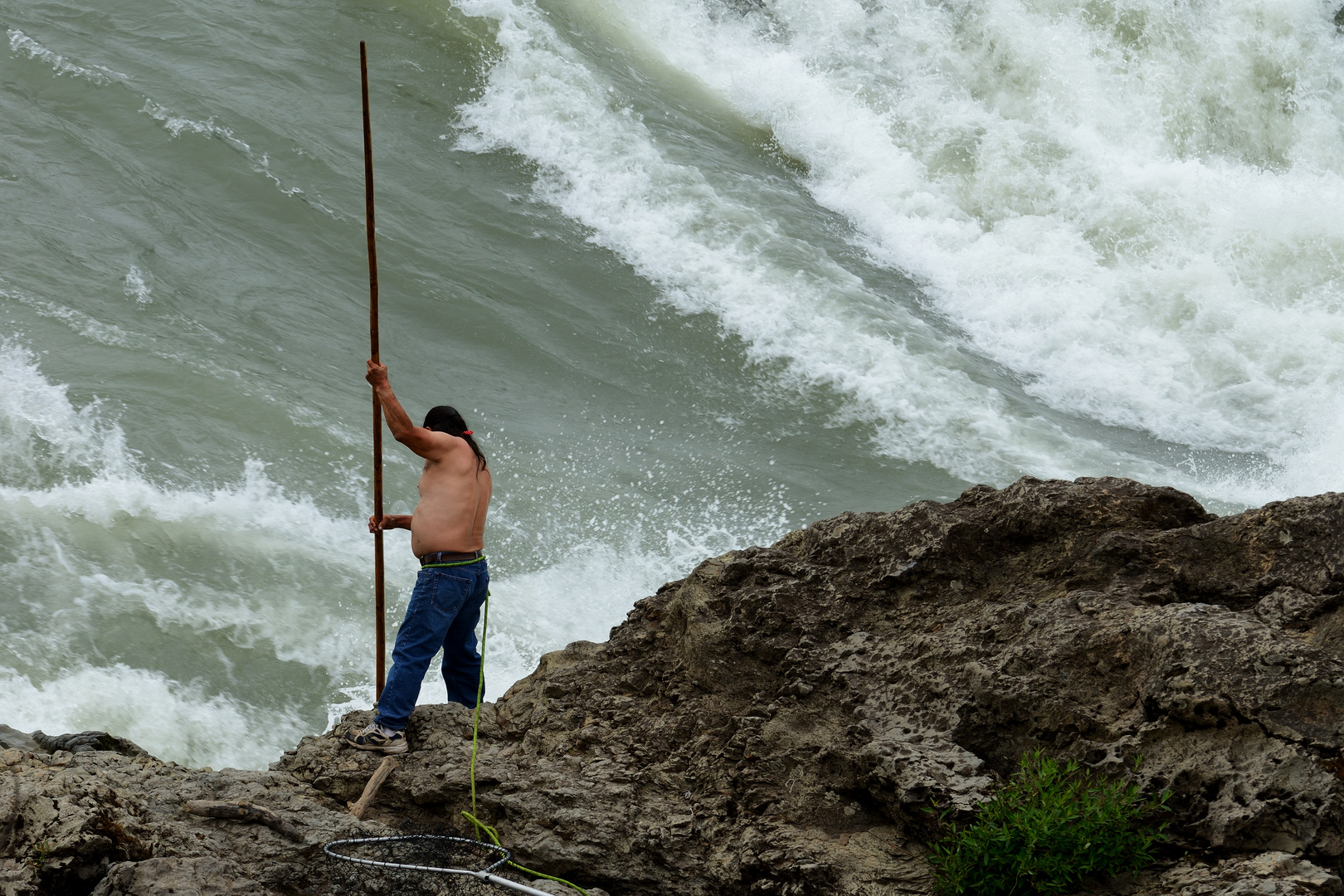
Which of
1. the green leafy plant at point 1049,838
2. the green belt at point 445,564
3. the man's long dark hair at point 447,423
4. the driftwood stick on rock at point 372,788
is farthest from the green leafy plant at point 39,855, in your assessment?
the green leafy plant at point 1049,838

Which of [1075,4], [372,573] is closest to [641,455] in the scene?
[372,573]

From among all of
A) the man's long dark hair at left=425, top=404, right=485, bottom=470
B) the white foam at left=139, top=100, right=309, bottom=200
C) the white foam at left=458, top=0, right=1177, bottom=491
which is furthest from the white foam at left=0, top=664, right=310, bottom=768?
the white foam at left=139, top=100, right=309, bottom=200

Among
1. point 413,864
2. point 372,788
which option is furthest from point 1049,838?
point 372,788

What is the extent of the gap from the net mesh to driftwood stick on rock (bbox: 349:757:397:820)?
311 millimetres

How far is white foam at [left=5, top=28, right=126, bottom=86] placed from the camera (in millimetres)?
10188

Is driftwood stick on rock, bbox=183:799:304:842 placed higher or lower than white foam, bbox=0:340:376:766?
higher

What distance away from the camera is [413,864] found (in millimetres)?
3281

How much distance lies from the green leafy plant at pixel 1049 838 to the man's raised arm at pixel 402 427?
2119mm

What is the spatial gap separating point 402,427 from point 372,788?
1.17 meters

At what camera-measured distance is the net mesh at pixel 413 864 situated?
10.5 feet

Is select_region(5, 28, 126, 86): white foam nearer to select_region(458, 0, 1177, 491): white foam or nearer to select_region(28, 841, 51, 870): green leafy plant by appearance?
select_region(458, 0, 1177, 491): white foam

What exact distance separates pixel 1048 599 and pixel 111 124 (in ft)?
29.7

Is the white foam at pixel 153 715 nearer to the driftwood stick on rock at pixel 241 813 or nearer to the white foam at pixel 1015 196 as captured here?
the driftwood stick on rock at pixel 241 813

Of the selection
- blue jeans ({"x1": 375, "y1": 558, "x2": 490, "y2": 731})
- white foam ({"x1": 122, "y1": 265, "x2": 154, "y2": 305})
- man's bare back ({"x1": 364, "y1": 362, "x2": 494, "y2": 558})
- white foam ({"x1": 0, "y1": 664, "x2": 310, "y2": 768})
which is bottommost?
white foam ({"x1": 0, "y1": 664, "x2": 310, "y2": 768})
